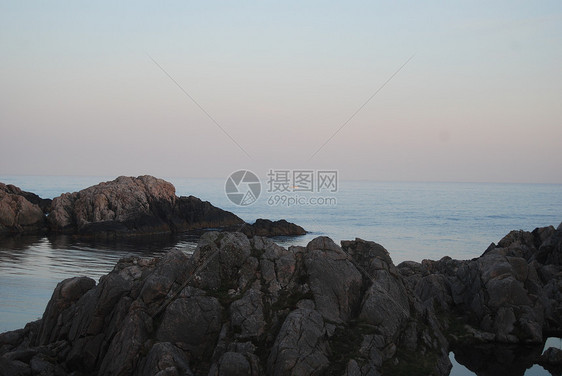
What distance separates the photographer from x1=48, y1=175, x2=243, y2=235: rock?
281 feet

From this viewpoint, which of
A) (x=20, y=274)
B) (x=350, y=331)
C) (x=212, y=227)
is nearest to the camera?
(x=350, y=331)

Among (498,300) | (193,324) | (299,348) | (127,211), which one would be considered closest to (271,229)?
(127,211)

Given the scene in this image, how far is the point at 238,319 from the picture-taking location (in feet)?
78.2

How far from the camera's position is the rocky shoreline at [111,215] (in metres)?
84.4

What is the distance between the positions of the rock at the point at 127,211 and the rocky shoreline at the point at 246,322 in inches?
2264

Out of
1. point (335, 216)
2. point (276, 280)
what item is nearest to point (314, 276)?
point (276, 280)

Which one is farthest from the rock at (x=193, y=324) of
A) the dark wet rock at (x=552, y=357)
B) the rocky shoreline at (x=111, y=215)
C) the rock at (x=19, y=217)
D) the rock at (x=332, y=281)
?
the rock at (x=19, y=217)

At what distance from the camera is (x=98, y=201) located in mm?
87000

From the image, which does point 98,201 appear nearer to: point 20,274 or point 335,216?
point 20,274

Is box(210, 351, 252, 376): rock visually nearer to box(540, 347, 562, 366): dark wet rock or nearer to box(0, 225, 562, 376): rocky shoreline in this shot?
box(0, 225, 562, 376): rocky shoreline

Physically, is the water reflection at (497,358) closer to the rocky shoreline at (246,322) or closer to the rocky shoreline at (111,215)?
the rocky shoreline at (246,322)

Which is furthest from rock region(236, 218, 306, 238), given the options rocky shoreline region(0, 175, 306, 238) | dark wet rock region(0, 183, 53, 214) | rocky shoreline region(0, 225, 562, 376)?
rocky shoreline region(0, 225, 562, 376)

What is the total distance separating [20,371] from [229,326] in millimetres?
9080

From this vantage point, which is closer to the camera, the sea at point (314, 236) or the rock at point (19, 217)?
the sea at point (314, 236)
